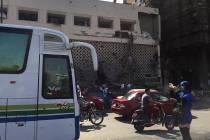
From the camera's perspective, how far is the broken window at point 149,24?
31625 millimetres

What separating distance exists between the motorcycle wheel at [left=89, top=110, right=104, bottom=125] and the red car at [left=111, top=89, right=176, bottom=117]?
Result: 1.56m

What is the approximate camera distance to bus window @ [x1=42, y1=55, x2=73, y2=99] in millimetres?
7715

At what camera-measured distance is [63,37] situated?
26.7 ft

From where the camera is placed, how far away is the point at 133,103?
55.9ft

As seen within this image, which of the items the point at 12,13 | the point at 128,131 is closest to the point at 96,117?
the point at 128,131

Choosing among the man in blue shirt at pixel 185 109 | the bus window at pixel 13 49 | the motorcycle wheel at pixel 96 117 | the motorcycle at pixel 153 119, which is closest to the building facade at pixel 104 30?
the motorcycle wheel at pixel 96 117

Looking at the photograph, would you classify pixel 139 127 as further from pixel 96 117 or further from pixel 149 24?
pixel 149 24

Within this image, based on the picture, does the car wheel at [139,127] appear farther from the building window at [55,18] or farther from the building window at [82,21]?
the building window at [82,21]

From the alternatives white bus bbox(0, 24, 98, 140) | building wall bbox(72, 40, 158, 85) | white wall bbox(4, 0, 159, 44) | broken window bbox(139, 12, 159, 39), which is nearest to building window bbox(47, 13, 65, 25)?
white wall bbox(4, 0, 159, 44)

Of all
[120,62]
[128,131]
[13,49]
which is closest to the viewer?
[13,49]

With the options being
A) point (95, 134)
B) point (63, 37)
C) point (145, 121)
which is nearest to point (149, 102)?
point (145, 121)

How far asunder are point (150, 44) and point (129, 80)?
375 cm

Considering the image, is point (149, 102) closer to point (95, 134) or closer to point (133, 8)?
point (95, 134)

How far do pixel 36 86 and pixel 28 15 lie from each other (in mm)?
19949
